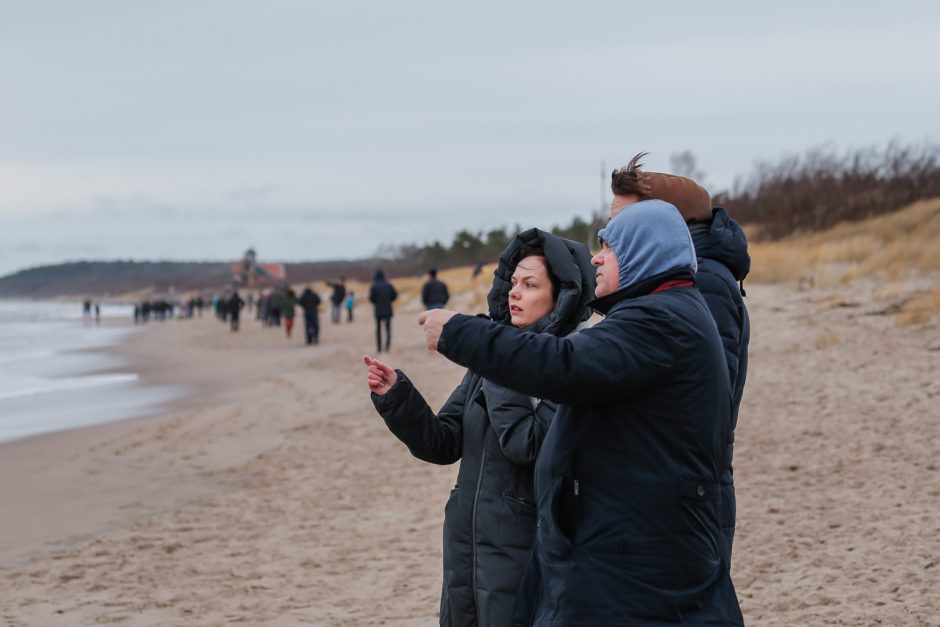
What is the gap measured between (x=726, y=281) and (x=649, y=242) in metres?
0.82

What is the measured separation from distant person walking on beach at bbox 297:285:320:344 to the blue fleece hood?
77.3 feet

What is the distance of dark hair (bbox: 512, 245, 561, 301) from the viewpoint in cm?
313

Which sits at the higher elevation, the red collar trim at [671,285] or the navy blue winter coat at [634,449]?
the red collar trim at [671,285]

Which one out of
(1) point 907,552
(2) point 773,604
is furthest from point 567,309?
(1) point 907,552

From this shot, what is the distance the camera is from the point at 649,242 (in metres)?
2.43

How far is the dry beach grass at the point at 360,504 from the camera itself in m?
5.50

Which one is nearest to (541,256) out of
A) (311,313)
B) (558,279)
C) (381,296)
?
(558,279)

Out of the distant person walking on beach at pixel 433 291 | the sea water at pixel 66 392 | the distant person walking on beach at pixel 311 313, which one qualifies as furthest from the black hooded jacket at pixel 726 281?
the distant person walking on beach at pixel 311 313

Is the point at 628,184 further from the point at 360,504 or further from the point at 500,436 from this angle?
the point at 360,504

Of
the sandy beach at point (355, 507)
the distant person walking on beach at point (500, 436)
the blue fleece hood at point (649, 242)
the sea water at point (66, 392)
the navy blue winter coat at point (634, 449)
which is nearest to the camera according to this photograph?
the navy blue winter coat at point (634, 449)

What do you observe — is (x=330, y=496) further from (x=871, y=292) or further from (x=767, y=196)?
(x=767, y=196)

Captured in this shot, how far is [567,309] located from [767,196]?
31593mm

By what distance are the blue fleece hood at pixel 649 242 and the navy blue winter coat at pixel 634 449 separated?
0.08 metres

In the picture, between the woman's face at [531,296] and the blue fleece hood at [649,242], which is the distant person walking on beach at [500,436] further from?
the blue fleece hood at [649,242]
